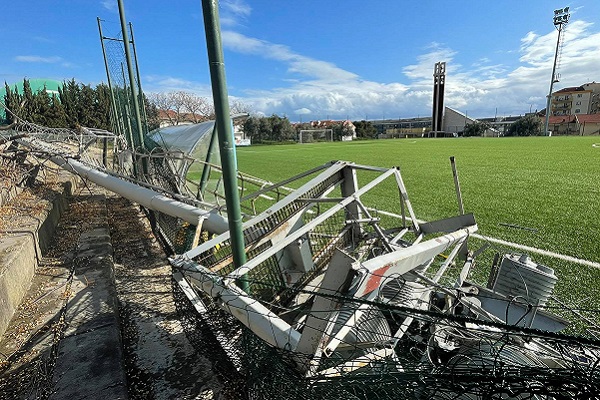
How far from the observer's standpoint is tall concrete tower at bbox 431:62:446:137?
2911 inches

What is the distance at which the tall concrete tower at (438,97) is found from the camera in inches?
2911

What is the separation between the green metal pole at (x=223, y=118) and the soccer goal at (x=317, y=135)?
56.1 meters

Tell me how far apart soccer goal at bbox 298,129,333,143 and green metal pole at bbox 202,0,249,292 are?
5614cm

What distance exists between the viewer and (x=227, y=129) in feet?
6.43

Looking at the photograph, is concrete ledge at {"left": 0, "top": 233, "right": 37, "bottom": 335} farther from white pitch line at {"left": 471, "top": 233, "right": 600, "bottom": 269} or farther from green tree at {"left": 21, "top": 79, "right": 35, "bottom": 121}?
green tree at {"left": 21, "top": 79, "right": 35, "bottom": 121}

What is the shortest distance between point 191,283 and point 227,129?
3.71 feet

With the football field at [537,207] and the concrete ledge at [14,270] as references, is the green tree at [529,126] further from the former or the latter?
the concrete ledge at [14,270]

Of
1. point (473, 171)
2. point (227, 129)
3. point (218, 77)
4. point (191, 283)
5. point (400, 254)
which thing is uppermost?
point (218, 77)

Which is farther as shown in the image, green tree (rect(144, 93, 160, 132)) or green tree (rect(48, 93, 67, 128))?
green tree (rect(48, 93, 67, 128))

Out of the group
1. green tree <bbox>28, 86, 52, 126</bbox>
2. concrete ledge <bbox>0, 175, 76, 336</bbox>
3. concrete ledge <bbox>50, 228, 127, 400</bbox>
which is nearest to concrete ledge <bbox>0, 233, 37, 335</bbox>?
concrete ledge <bbox>0, 175, 76, 336</bbox>

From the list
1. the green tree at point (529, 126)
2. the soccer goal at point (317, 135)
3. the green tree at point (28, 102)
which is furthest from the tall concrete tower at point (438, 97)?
the green tree at point (28, 102)

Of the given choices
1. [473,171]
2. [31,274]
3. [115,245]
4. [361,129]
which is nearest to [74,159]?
[115,245]

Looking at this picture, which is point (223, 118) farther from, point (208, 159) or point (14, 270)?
point (208, 159)

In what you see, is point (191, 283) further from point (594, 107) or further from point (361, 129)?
point (594, 107)
